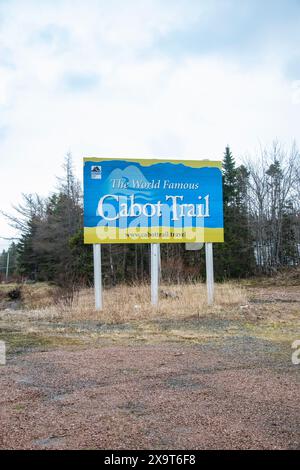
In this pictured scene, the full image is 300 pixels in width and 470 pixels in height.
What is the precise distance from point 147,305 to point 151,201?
2.95 m

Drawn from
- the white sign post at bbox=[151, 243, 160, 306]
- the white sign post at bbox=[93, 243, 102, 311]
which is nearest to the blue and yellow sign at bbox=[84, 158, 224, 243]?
the white sign post at bbox=[151, 243, 160, 306]

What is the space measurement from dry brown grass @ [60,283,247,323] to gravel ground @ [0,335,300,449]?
4585 millimetres

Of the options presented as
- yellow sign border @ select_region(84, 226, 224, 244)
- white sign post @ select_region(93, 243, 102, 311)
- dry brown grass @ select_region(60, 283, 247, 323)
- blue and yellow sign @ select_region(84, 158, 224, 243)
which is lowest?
dry brown grass @ select_region(60, 283, 247, 323)

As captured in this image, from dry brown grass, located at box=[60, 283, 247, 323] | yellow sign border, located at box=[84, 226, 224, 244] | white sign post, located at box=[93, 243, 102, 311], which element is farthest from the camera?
yellow sign border, located at box=[84, 226, 224, 244]

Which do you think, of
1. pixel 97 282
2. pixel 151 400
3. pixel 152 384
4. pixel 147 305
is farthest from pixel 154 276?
pixel 151 400

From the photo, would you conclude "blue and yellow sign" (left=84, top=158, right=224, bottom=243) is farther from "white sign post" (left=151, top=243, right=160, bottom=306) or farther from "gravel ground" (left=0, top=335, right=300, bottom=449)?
"gravel ground" (left=0, top=335, right=300, bottom=449)

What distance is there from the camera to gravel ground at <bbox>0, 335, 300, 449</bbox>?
3.34 metres

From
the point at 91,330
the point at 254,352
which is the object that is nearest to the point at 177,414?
the point at 254,352

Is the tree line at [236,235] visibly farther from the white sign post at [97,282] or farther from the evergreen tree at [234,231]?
the white sign post at [97,282]

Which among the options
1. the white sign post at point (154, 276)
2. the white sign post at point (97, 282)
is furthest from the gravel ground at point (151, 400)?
the white sign post at point (154, 276)

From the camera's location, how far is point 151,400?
170 inches
